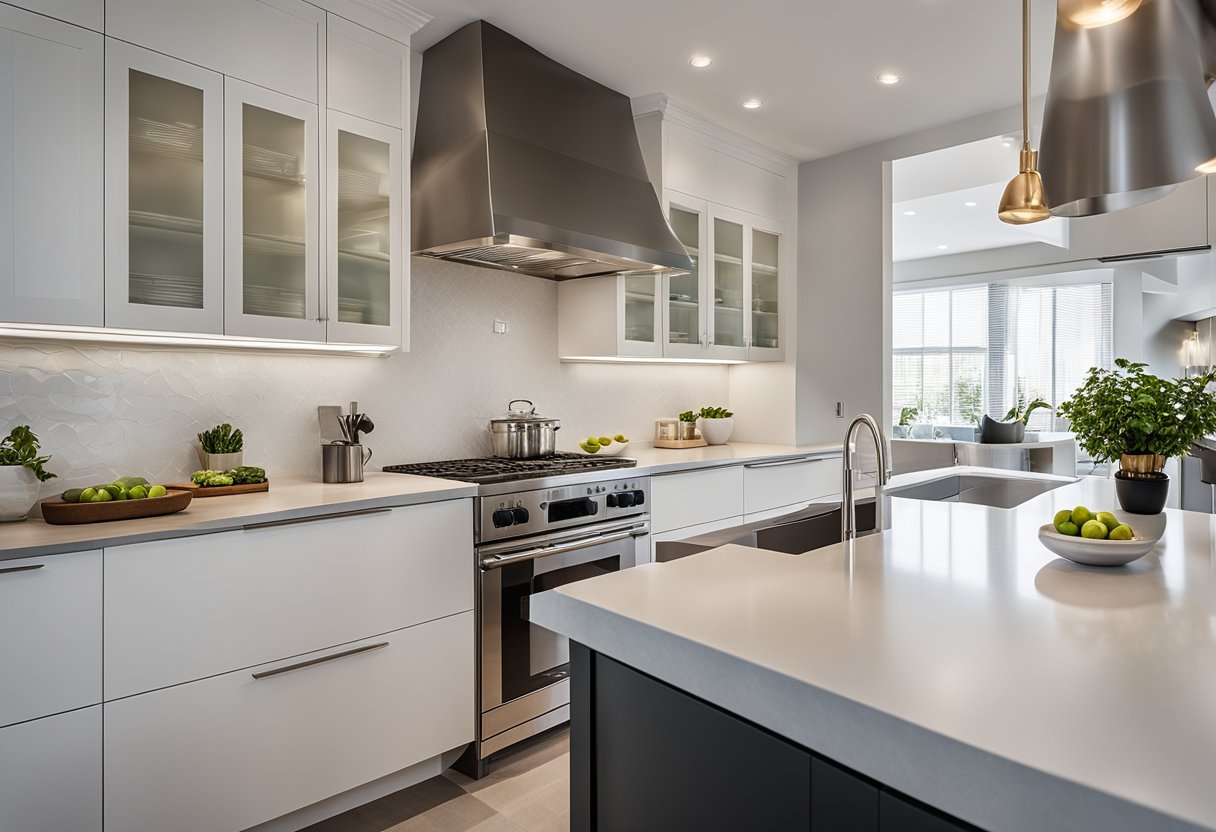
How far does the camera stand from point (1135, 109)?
4.73 ft

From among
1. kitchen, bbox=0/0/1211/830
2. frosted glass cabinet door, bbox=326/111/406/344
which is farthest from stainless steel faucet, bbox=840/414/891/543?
frosted glass cabinet door, bbox=326/111/406/344

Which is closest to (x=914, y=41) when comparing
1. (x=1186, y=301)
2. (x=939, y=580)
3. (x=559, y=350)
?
(x=559, y=350)

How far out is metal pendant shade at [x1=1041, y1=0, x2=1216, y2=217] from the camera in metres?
1.43

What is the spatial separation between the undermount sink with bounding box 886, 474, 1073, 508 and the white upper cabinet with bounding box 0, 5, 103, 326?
114 inches

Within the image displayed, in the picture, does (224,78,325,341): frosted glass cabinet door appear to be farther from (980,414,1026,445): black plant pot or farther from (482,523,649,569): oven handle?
(980,414,1026,445): black plant pot

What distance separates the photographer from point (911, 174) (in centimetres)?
439

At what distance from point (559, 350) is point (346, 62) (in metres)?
1.60

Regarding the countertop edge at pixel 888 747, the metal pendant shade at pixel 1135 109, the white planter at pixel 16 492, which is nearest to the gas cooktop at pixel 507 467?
the white planter at pixel 16 492

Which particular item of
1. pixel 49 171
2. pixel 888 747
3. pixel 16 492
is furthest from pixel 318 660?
pixel 888 747

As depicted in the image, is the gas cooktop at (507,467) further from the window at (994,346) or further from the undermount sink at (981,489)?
the window at (994,346)

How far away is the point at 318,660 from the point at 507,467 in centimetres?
105

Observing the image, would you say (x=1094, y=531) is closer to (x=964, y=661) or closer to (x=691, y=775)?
(x=964, y=661)

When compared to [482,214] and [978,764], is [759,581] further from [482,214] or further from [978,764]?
[482,214]

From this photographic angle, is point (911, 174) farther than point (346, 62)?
Yes
